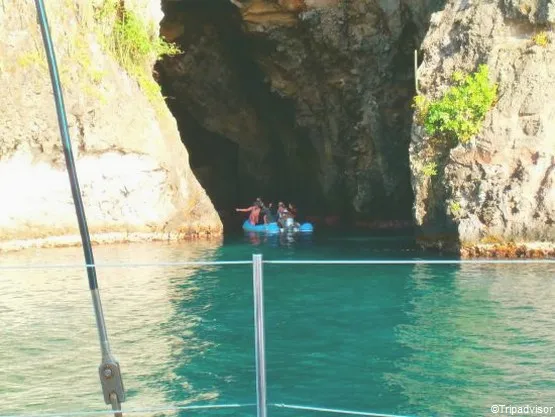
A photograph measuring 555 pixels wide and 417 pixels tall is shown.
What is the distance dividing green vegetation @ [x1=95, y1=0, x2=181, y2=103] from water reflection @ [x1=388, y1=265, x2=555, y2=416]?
17119mm

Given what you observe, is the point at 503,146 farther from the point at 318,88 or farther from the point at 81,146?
the point at 318,88

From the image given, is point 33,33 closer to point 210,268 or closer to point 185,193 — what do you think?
point 185,193

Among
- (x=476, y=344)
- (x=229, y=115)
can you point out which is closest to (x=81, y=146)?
(x=229, y=115)

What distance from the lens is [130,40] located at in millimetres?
26922

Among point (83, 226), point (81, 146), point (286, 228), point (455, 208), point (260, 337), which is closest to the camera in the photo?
point (83, 226)

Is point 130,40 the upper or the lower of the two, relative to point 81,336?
upper

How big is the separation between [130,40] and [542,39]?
1596 cm

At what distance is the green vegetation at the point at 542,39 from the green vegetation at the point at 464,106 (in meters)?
1.47

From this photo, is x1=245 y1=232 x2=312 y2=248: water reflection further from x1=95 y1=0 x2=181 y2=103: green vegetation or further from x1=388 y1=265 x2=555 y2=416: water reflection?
x1=388 y1=265 x2=555 y2=416: water reflection

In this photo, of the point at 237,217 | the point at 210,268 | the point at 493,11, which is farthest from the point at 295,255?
the point at 237,217

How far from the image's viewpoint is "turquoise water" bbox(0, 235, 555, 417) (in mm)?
7066

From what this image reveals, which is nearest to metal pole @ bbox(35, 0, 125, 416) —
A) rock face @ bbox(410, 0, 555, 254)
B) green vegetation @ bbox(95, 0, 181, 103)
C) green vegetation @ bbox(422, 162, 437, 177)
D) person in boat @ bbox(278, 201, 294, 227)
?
rock face @ bbox(410, 0, 555, 254)

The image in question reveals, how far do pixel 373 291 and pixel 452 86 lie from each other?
8.16 meters

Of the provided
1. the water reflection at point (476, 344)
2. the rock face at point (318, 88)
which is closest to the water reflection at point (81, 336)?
the water reflection at point (476, 344)
